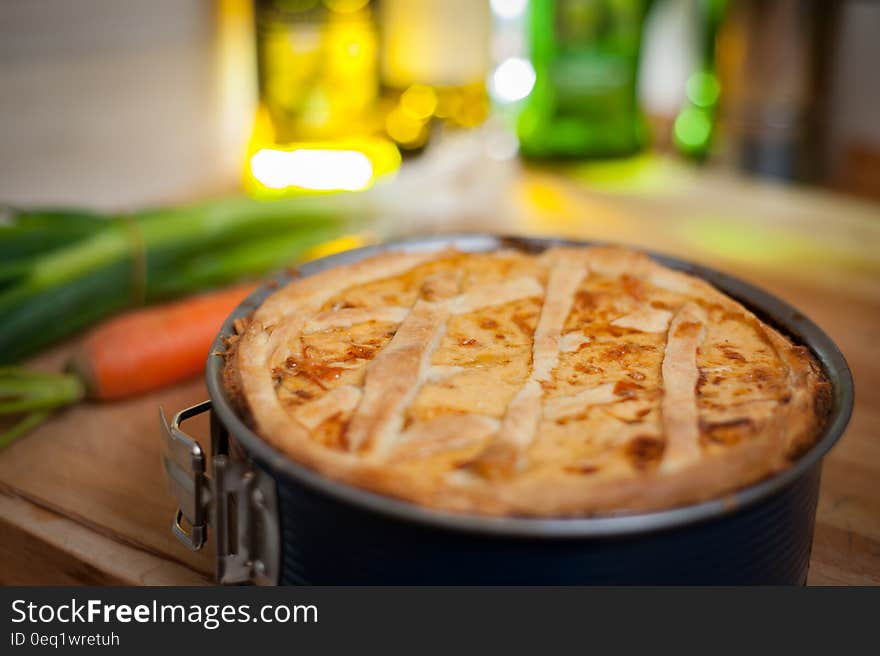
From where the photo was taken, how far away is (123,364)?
1.38m

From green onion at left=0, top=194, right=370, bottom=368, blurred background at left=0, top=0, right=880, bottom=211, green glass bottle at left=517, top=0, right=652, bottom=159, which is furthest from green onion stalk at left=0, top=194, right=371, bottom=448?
green glass bottle at left=517, top=0, right=652, bottom=159

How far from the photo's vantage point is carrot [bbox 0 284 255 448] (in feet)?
4.28

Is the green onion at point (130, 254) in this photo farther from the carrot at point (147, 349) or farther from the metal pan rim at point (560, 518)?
the metal pan rim at point (560, 518)

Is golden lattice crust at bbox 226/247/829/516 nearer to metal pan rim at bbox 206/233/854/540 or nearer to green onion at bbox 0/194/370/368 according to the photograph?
metal pan rim at bbox 206/233/854/540

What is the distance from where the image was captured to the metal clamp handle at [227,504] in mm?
851

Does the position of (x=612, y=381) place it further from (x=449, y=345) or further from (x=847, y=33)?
(x=847, y=33)

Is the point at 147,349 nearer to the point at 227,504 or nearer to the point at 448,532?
the point at 227,504

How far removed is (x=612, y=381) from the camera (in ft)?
3.25

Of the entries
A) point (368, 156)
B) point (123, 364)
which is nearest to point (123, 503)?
point (123, 364)

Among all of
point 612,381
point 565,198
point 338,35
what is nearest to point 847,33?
point 565,198

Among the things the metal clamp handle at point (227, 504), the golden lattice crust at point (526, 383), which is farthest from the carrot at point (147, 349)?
the metal clamp handle at point (227, 504)

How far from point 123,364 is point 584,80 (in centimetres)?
144

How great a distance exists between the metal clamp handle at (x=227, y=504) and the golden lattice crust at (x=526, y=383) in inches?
1.9

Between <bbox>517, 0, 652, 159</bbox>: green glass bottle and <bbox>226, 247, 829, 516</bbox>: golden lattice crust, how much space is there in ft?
3.89
